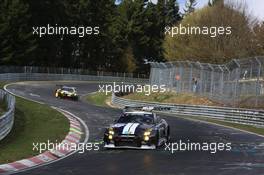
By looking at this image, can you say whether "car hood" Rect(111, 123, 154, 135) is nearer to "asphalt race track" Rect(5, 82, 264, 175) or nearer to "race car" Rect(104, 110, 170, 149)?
"race car" Rect(104, 110, 170, 149)

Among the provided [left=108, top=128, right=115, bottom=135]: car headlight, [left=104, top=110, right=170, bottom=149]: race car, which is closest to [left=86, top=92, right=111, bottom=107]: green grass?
[left=104, top=110, right=170, bottom=149]: race car

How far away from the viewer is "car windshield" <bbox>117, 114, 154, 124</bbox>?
20547 millimetres

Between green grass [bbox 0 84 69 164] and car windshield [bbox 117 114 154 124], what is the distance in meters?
2.85

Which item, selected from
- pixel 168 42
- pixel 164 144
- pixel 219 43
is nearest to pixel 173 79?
pixel 219 43

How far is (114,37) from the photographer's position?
11488cm

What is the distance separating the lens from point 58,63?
104938 mm

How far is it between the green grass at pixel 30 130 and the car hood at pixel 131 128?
279cm

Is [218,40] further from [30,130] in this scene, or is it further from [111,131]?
[111,131]

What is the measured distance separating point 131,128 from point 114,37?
96.1m

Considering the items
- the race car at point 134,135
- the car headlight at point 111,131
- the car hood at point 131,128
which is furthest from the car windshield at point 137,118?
the car headlight at point 111,131

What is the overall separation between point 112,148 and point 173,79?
29371 mm

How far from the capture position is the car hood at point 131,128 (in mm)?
19281

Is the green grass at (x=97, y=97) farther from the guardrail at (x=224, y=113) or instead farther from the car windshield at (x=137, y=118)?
the car windshield at (x=137, y=118)

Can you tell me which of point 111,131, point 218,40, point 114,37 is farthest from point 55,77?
point 111,131
